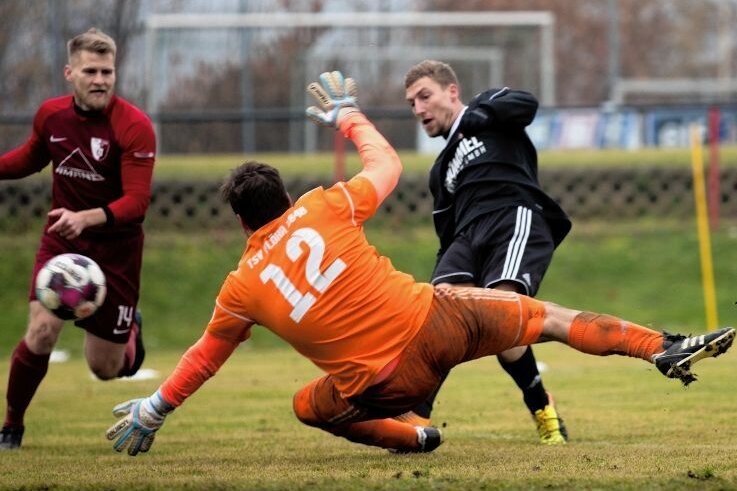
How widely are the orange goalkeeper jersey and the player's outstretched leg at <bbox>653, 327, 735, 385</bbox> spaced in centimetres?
114

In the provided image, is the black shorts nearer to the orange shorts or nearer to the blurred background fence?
the orange shorts

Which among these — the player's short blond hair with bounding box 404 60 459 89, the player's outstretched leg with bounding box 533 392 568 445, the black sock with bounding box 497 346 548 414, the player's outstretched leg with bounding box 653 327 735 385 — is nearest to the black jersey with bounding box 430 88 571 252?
the player's short blond hair with bounding box 404 60 459 89

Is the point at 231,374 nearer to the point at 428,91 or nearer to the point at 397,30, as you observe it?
the point at 428,91

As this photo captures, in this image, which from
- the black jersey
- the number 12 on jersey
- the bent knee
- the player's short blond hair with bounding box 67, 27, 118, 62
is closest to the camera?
the number 12 on jersey

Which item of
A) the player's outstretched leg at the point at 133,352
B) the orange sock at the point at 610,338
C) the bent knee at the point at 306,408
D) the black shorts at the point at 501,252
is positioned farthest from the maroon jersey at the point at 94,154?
the orange sock at the point at 610,338

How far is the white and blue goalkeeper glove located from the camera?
667cm

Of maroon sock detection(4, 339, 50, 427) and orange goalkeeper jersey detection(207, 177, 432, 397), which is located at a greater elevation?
orange goalkeeper jersey detection(207, 177, 432, 397)

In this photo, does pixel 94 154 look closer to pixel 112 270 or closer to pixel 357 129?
pixel 112 270

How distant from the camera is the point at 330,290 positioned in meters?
6.23

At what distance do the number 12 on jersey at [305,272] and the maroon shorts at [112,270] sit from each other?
2.51 meters

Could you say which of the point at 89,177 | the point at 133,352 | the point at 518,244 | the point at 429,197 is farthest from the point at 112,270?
the point at 429,197

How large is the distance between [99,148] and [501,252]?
8.36ft

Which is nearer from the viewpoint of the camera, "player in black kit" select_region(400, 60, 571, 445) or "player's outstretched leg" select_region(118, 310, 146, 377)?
"player in black kit" select_region(400, 60, 571, 445)

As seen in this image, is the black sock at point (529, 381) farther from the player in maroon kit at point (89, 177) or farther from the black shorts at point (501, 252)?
the player in maroon kit at point (89, 177)
